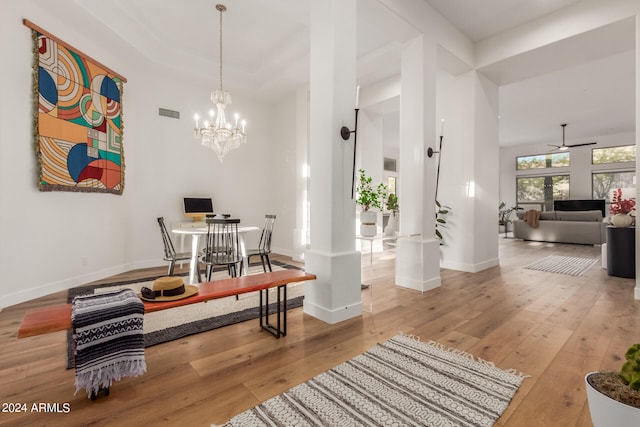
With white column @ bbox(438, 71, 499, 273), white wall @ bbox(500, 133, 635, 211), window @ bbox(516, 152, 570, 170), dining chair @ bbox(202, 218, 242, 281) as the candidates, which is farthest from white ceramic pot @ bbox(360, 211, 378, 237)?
window @ bbox(516, 152, 570, 170)

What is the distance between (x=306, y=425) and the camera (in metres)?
1.29

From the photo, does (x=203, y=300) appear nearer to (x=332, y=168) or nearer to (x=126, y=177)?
(x=332, y=168)

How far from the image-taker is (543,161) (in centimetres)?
1132

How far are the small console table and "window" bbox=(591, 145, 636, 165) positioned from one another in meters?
7.98

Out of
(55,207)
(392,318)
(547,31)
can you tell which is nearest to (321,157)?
(392,318)

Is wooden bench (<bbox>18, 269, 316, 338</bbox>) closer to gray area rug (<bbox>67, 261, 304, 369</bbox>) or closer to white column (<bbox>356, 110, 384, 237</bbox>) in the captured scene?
gray area rug (<bbox>67, 261, 304, 369</bbox>)

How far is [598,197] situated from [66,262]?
14.3 metres

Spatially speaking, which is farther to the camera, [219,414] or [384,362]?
[384,362]

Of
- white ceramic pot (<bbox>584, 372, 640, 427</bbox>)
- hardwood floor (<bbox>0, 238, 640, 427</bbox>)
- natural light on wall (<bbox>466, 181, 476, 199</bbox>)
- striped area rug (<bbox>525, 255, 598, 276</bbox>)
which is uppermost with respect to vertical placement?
natural light on wall (<bbox>466, 181, 476, 199</bbox>)

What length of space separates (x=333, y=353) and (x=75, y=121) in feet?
13.2

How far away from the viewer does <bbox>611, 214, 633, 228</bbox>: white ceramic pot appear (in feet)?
13.0

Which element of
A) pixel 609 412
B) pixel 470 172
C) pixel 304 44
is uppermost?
pixel 304 44

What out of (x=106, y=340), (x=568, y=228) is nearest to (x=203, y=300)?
(x=106, y=340)

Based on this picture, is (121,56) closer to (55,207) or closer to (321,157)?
(55,207)
